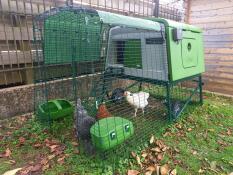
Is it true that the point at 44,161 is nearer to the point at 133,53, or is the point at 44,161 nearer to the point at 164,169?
the point at 164,169

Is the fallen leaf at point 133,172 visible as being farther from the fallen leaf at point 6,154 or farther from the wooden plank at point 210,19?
the wooden plank at point 210,19

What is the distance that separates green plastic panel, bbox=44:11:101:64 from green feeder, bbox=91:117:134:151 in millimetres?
850

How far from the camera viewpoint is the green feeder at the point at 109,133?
2132mm

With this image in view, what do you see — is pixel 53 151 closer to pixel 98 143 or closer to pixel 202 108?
pixel 98 143

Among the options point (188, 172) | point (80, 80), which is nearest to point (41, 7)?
point (80, 80)

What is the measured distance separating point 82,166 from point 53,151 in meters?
0.51

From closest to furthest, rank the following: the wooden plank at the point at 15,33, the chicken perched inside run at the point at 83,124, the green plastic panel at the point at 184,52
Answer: the chicken perched inside run at the point at 83,124 → the green plastic panel at the point at 184,52 → the wooden plank at the point at 15,33

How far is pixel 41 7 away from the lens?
376 centimetres

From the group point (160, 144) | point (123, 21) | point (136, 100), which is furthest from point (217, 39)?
point (123, 21)

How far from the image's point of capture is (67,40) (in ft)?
9.58

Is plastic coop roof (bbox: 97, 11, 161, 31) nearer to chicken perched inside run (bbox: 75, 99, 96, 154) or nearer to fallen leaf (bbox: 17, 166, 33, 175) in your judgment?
chicken perched inside run (bbox: 75, 99, 96, 154)

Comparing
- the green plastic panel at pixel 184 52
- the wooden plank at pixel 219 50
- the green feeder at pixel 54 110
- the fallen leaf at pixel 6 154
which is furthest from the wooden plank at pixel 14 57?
the wooden plank at pixel 219 50

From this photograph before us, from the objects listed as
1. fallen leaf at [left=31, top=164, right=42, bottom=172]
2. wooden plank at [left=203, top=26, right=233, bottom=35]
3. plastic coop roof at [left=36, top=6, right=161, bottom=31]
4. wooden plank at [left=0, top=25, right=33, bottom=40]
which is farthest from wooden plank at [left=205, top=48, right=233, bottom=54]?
fallen leaf at [left=31, top=164, right=42, bottom=172]

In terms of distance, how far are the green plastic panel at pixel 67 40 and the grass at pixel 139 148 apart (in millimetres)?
976
